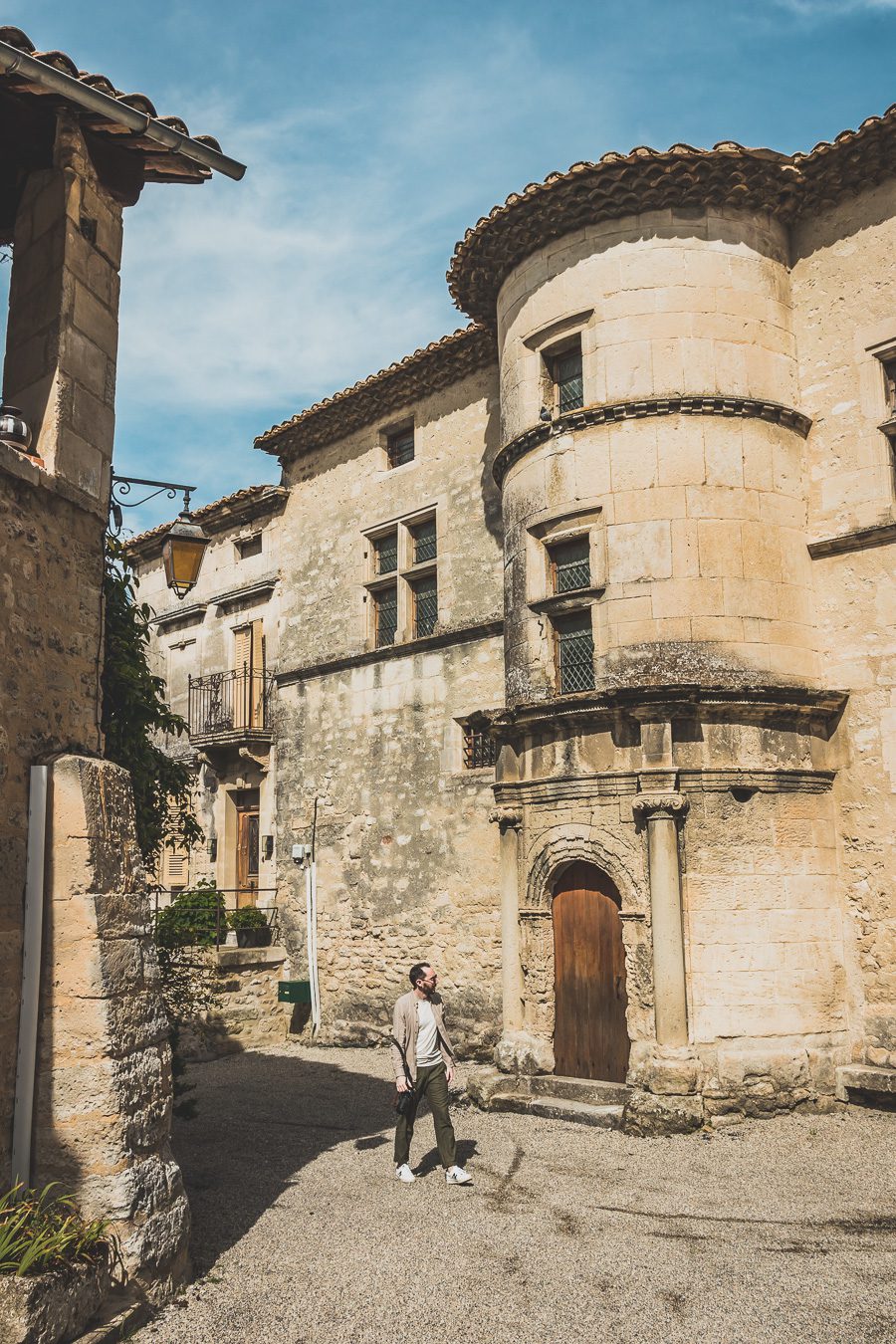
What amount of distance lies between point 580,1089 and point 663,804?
105 inches

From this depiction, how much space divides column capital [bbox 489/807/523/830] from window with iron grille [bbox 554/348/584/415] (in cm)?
410

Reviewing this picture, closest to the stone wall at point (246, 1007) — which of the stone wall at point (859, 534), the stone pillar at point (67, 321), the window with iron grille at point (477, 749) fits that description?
the window with iron grille at point (477, 749)

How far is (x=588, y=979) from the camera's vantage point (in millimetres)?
10070

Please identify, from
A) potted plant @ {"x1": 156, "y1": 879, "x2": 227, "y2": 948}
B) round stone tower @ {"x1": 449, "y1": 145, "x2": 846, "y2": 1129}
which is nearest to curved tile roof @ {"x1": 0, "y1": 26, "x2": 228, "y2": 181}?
round stone tower @ {"x1": 449, "y1": 145, "x2": 846, "y2": 1129}

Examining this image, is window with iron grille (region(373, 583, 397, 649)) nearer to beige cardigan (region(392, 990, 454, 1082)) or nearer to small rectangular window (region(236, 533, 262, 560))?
small rectangular window (region(236, 533, 262, 560))

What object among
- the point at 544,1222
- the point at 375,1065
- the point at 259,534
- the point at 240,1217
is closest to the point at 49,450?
the point at 240,1217

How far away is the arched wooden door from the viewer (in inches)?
386

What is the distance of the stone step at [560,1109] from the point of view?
9.20 meters

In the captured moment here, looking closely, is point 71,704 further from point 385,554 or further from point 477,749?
point 385,554

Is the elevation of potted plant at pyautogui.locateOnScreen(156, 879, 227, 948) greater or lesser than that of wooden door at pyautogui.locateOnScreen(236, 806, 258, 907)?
lesser

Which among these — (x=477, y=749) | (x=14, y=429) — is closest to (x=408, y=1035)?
(x=14, y=429)

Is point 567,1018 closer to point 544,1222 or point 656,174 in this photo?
point 544,1222

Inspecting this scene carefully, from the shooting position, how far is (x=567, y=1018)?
10172 millimetres

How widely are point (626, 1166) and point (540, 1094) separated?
6.73 ft
